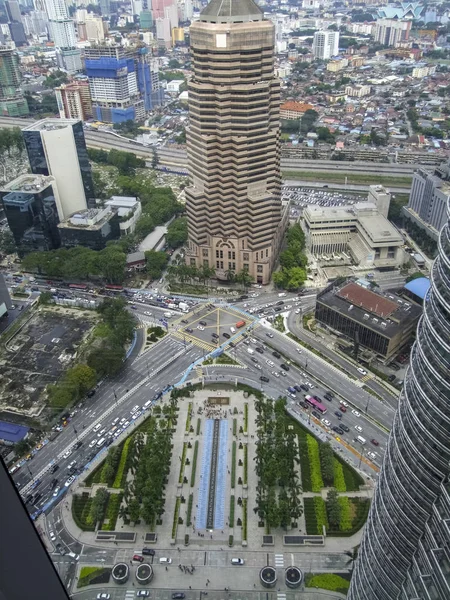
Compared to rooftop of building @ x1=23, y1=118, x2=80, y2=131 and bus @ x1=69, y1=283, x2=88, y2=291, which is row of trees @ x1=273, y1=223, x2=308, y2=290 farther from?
rooftop of building @ x1=23, y1=118, x2=80, y2=131

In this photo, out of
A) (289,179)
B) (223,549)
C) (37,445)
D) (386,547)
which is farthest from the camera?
(289,179)

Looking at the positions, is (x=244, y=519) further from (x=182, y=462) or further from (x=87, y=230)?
(x=87, y=230)

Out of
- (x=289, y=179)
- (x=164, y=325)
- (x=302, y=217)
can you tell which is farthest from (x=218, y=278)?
(x=289, y=179)

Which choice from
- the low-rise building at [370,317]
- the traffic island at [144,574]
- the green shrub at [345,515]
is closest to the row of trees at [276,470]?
the green shrub at [345,515]

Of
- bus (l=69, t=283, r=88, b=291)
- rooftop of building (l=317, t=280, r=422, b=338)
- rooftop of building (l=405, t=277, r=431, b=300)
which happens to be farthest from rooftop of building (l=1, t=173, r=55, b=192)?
rooftop of building (l=405, t=277, r=431, b=300)

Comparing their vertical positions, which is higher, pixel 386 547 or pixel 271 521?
pixel 386 547

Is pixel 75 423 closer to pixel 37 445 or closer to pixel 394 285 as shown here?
pixel 37 445

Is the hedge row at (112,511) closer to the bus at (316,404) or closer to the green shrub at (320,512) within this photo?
the green shrub at (320,512)
